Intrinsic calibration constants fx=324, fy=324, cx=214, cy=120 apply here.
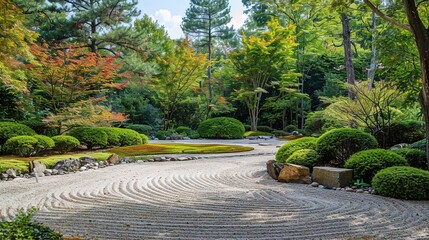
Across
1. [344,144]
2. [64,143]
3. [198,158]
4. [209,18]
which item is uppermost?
[209,18]

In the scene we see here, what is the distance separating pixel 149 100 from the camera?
71.7 ft

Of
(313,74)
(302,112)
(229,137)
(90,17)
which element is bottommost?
(229,137)

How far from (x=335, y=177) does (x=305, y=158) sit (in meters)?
1.05

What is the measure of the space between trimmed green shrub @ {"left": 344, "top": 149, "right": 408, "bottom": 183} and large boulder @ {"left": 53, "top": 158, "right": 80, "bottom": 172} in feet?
19.7

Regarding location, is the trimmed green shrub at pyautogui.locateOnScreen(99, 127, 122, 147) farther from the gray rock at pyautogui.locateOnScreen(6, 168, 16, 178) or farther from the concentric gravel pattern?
the concentric gravel pattern

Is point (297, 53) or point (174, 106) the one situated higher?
point (297, 53)

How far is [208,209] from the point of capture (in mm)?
4031

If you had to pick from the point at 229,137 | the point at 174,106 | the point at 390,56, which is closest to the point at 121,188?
the point at 390,56

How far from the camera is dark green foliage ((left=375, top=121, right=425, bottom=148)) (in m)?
8.29

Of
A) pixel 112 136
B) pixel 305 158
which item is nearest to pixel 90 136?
pixel 112 136

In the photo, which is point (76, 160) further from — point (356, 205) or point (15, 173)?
point (356, 205)

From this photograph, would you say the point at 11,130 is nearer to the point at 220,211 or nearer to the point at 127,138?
the point at 127,138

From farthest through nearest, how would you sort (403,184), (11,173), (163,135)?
1. (163,135)
2. (11,173)
3. (403,184)

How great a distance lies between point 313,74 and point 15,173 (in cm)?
2002
